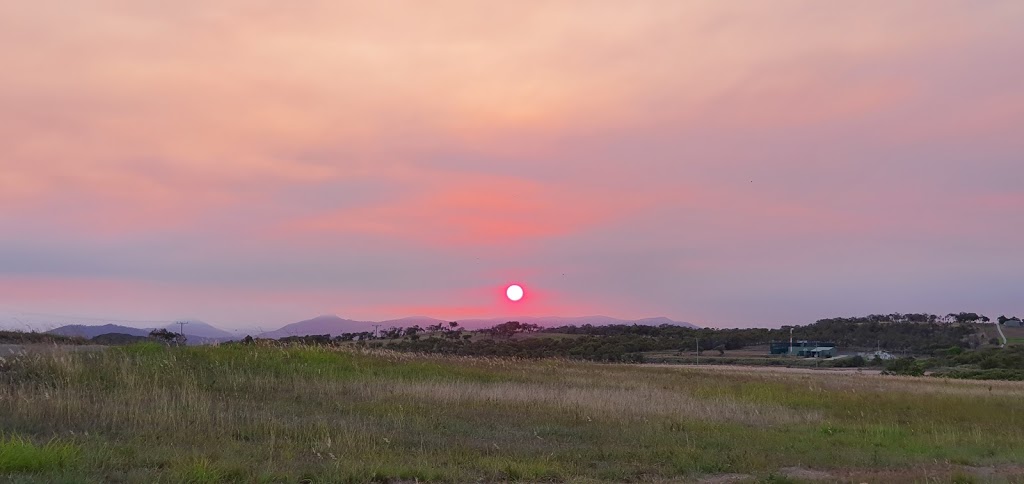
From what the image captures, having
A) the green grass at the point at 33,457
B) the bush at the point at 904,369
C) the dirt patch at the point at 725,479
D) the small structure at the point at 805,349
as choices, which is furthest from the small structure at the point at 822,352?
the green grass at the point at 33,457

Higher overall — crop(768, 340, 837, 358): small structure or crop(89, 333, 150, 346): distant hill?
crop(89, 333, 150, 346): distant hill

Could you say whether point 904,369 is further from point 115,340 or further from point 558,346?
point 115,340

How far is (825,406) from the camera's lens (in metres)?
22.8

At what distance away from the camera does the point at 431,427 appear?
1435 cm

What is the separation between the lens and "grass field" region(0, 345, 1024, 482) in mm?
9812

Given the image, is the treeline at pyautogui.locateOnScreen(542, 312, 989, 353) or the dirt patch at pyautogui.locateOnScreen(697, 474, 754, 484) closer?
the dirt patch at pyautogui.locateOnScreen(697, 474, 754, 484)

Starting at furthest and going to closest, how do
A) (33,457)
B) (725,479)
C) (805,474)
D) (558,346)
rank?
1. (558,346)
2. (805,474)
3. (725,479)
4. (33,457)

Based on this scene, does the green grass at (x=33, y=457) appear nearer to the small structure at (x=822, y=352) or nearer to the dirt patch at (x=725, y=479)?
the dirt patch at (x=725, y=479)

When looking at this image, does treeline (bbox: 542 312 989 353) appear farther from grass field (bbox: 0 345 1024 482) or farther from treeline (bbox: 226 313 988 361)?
grass field (bbox: 0 345 1024 482)

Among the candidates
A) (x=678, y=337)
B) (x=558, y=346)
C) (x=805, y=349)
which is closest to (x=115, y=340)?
(x=558, y=346)

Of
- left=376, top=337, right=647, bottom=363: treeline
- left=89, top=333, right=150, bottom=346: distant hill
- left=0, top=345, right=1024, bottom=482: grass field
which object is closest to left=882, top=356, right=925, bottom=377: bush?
left=376, top=337, right=647, bottom=363: treeline

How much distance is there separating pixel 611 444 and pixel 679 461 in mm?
1847

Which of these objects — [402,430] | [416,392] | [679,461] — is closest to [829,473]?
[679,461]

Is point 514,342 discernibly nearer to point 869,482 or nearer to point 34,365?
point 34,365
